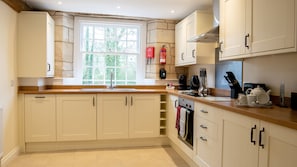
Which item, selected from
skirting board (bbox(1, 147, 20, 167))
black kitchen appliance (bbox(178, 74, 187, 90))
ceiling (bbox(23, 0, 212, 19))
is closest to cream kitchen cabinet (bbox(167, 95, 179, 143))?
black kitchen appliance (bbox(178, 74, 187, 90))

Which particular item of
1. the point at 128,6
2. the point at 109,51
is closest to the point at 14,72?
the point at 109,51

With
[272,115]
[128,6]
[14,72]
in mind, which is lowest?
[272,115]

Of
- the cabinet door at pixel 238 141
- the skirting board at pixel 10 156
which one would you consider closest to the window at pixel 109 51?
the skirting board at pixel 10 156

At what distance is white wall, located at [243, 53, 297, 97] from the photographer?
2152mm

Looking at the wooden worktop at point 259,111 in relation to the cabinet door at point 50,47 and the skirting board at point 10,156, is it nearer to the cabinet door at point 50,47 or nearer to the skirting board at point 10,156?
the cabinet door at point 50,47

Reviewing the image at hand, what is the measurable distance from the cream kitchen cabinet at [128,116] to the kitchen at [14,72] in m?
1.15

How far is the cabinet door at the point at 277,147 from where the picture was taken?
142 centimetres

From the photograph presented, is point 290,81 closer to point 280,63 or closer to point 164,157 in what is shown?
point 280,63

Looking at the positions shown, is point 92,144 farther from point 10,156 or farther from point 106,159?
point 10,156

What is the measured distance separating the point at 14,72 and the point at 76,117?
1106mm

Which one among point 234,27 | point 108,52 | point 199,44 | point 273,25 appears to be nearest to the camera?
point 273,25

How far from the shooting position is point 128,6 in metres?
3.76

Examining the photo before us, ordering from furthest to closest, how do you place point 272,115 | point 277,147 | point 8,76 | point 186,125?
point 8,76
point 186,125
point 272,115
point 277,147

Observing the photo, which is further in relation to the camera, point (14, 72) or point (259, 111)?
point (14, 72)
